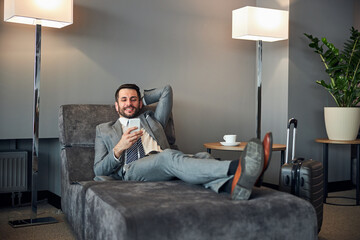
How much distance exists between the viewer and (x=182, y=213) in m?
2.00

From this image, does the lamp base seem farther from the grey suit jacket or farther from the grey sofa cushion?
the grey sofa cushion

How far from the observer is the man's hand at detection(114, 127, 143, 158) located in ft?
9.45

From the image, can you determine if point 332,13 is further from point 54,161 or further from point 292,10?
point 54,161

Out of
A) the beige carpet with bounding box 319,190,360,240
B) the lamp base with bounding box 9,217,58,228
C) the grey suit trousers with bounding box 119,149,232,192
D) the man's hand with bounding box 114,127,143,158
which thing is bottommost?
the beige carpet with bounding box 319,190,360,240

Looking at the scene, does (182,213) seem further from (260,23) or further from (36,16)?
(260,23)

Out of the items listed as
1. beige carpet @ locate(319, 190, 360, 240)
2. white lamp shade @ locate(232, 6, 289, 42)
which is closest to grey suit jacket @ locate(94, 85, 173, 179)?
white lamp shade @ locate(232, 6, 289, 42)

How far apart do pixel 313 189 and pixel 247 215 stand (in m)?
0.96

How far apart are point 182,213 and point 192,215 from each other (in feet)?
0.15

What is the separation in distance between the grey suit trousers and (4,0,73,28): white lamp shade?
1.13 m

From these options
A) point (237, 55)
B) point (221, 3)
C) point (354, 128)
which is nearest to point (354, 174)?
point (354, 128)

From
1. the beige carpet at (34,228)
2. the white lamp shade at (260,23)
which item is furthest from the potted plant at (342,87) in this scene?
the beige carpet at (34,228)

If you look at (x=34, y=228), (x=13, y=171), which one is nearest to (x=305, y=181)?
(x=34, y=228)

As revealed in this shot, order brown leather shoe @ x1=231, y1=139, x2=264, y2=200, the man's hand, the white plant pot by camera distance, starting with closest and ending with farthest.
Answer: brown leather shoe @ x1=231, y1=139, x2=264, y2=200
the man's hand
the white plant pot

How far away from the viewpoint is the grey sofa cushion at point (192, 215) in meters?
1.92
